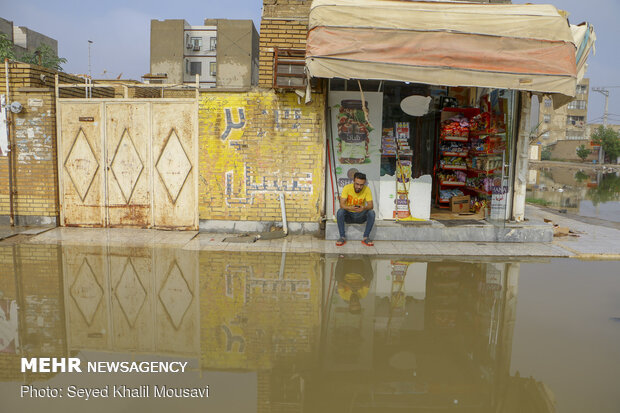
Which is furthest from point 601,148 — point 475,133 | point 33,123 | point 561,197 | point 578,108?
point 33,123

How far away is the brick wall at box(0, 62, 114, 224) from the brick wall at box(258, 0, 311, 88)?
4212 mm

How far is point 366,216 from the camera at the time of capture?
8.47 meters

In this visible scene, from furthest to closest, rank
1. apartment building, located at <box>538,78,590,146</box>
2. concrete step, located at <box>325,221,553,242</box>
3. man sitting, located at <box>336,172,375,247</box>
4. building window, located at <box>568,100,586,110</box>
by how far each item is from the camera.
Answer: building window, located at <box>568,100,586,110</box> → apartment building, located at <box>538,78,590,146</box> → concrete step, located at <box>325,221,553,242</box> → man sitting, located at <box>336,172,375,247</box>

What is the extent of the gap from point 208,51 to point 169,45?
4.44 metres

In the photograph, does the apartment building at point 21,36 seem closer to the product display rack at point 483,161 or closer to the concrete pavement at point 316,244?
the concrete pavement at point 316,244

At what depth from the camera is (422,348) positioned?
421cm

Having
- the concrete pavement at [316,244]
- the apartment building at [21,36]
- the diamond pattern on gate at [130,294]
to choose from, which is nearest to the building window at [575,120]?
the apartment building at [21,36]

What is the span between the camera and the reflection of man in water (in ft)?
18.2

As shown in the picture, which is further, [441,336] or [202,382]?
[441,336]

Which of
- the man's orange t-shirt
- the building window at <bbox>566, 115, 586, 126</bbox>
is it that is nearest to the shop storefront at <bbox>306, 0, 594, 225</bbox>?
the man's orange t-shirt

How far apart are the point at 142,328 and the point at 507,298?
4.27 metres

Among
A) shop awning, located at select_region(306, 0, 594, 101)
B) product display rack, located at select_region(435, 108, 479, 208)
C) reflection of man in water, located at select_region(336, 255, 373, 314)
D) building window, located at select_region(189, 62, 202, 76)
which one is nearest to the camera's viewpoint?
reflection of man in water, located at select_region(336, 255, 373, 314)

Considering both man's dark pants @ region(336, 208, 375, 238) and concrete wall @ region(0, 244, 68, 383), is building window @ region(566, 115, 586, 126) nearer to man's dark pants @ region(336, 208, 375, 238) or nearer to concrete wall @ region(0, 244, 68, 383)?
man's dark pants @ region(336, 208, 375, 238)

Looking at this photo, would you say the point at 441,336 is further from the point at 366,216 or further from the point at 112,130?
the point at 112,130
